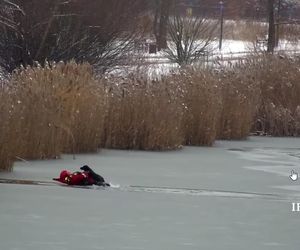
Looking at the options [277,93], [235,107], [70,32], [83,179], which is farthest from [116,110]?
[277,93]

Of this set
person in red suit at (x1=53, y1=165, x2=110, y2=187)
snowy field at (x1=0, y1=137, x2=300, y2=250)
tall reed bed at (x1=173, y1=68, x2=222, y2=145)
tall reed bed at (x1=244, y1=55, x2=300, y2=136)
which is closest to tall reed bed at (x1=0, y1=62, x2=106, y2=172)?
snowy field at (x1=0, y1=137, x2=300, y2=250)

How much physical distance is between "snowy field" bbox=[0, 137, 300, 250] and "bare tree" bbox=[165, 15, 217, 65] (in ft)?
62.3

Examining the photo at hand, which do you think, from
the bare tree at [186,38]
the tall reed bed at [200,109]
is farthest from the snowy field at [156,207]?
the bare tree at [186,38]

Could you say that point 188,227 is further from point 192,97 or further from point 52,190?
point 192,97

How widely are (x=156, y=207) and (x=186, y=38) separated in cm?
2400

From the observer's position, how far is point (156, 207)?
333 inches

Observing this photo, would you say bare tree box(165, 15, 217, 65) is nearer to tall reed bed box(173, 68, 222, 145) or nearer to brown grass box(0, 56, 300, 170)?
brown grass box(0, 56, 300, 170)

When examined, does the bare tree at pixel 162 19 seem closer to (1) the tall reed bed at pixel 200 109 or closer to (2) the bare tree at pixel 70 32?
(2) the bare tree at pixel 70 32

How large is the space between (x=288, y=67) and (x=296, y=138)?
6.53 feet

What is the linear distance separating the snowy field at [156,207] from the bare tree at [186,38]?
1900 centimetres

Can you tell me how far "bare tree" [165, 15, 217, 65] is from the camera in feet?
104

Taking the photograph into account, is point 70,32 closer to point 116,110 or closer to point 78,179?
point 116,110

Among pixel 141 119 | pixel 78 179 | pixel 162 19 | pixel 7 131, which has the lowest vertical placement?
pixel 78 179

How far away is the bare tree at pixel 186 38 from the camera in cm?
3178
